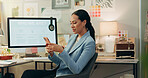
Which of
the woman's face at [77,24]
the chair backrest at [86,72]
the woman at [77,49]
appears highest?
the woman's face at [77,24]

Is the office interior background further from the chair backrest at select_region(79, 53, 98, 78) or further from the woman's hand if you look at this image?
the woman's hand

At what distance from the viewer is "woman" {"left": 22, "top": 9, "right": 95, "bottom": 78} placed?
1661mm

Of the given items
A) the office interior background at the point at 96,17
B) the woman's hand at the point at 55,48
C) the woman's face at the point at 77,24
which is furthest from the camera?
the office interior background at the point at 96,17

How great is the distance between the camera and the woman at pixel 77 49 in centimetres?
166

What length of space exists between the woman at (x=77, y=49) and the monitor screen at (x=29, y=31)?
2.87 ft

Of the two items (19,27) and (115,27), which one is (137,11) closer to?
(115,27)

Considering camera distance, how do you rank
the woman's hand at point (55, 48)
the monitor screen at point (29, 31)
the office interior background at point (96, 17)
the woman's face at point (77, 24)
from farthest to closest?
the office interior background at point (96, 17)
the monitor screen at point (29, 31)
the woman's face at point (77, 24)
the woman's hand at point (55, 48)

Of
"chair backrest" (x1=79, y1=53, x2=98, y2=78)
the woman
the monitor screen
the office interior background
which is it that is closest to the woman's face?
the woman

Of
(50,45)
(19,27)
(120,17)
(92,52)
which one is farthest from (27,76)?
(120,17)

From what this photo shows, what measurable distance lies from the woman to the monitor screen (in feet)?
2.87

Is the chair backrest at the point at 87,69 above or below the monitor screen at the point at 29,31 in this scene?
below

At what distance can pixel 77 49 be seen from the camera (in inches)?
74.4

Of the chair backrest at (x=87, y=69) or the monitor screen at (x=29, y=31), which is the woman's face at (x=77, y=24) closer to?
the chair backrest at (x=87, y=69)

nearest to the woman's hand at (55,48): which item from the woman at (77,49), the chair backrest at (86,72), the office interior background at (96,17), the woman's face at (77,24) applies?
the woman at (77,49)
